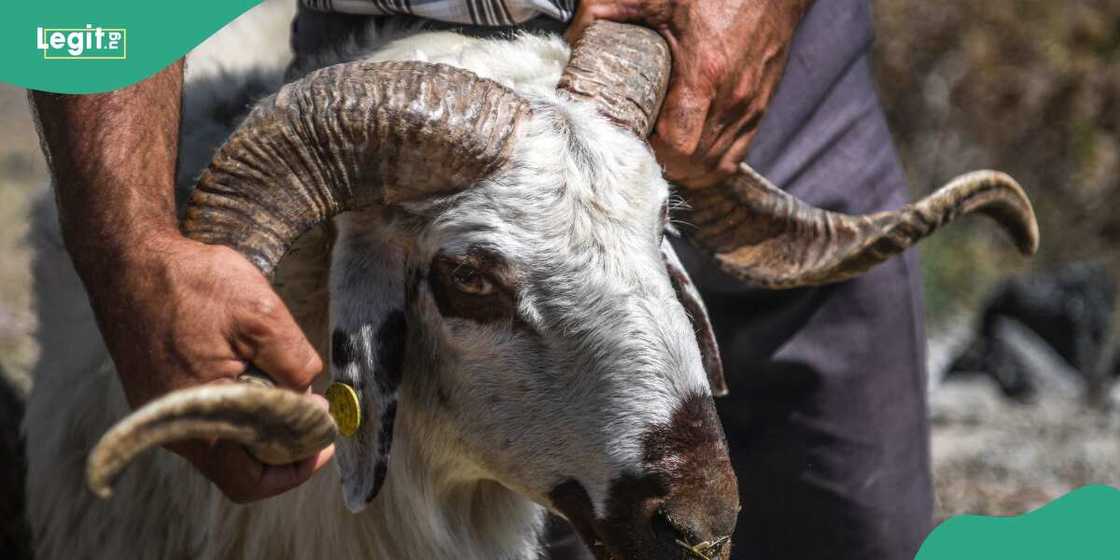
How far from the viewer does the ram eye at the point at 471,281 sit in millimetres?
3030

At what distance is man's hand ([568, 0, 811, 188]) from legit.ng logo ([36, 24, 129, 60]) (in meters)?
1.08

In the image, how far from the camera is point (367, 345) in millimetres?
3154

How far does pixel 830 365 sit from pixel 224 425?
94.3 inches

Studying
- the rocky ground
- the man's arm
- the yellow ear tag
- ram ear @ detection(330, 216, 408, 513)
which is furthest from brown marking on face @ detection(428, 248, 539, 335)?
the rocky ground

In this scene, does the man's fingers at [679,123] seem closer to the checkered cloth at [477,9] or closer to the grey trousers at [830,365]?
the checkered cloth at [477,9]

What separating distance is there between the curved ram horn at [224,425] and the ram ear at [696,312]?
1100 millimetres

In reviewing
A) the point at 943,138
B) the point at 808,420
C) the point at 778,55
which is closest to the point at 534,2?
the point at 778,55

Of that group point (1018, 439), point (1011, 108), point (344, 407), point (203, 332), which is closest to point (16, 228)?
point (1018, 439)

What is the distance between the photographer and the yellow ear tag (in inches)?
118

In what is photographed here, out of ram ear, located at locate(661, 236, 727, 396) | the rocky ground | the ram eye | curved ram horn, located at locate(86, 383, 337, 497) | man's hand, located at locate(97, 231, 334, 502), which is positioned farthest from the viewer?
the rocky ground

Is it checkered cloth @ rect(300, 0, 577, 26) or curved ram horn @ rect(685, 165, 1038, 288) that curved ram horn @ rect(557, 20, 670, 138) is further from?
curved ram horn @ rect(685, 165, 1038, 288)

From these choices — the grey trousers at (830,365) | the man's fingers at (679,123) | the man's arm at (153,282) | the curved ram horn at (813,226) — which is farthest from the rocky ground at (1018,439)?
the man's arm at (153,282)

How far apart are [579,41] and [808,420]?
1.62 meters

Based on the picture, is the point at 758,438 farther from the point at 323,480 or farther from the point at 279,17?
the point at 279,17
